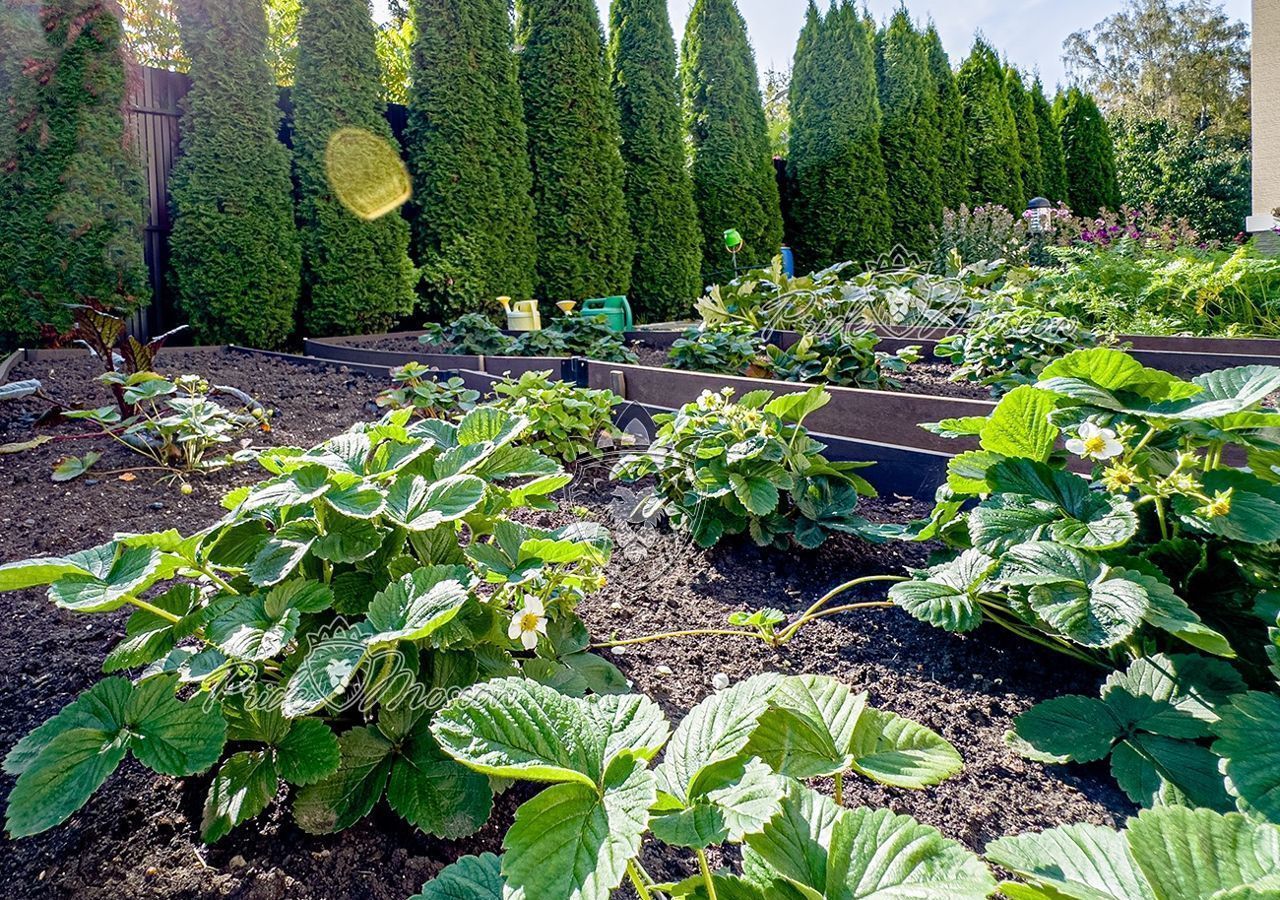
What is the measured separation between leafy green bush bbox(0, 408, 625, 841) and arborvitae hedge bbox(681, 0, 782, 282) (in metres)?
7.99

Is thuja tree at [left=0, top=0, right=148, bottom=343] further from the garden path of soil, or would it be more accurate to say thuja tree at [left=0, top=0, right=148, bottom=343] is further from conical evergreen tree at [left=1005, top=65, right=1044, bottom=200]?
conical evergreen tree at [left=1005, top=65, right=1044, bottom=200]

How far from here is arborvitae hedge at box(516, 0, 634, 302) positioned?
23.1 ft

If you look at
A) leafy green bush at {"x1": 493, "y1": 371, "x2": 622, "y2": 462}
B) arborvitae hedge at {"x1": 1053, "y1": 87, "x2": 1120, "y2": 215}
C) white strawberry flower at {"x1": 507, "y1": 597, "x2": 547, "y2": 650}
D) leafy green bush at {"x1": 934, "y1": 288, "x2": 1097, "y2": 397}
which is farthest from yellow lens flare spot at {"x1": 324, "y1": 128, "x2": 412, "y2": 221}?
arborvitae hedge at {"x1": 1053, "y1": 87, "x2": 1120, "y2": 215}

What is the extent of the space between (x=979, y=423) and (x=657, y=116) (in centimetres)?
741

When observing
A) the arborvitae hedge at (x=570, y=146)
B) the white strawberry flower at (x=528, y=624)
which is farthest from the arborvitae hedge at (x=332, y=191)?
the white strawberry flower at (x=528, y=624)

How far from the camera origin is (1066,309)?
4562mm

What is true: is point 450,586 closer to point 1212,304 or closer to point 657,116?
point 1212,304

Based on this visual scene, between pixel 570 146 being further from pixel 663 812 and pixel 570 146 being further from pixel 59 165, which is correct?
pixel 663 812

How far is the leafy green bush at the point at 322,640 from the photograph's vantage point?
78 centimetres

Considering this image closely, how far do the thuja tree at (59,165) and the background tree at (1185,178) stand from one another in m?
16.1

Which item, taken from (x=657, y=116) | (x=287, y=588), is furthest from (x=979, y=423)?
(x=657, y=116)

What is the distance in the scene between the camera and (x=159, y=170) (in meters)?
5.66

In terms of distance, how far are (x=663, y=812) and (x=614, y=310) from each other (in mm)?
5699

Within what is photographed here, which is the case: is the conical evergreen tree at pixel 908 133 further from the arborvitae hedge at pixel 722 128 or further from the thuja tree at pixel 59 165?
the thuja tree at pixel 59 165
